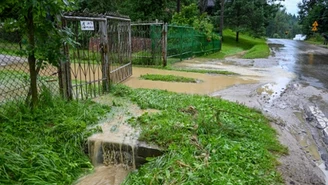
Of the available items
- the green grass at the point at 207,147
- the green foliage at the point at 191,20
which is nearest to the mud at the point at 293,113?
the green grass at the point at 207,147

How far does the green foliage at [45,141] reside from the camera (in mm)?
3188

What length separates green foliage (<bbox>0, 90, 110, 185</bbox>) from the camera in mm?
3188

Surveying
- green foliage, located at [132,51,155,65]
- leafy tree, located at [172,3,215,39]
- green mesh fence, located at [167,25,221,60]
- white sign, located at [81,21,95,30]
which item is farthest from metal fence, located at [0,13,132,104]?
leafy tree, located at [172,3,215,39]

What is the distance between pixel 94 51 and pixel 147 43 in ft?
17.6

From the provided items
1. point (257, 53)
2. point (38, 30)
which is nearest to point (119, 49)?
point (38, 30)

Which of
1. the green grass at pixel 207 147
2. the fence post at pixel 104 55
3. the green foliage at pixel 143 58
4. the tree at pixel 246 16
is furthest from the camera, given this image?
the tree at pixel 246 16

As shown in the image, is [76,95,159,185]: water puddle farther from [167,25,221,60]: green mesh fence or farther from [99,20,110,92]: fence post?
[167,25,221,60]: green mesh fence

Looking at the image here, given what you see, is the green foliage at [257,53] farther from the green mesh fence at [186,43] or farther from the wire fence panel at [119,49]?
the wire fence panel at [119,49]

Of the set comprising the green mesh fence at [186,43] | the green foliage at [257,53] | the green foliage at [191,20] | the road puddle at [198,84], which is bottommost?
the road puddle at [198,84]

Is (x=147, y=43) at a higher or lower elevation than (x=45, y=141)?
higher

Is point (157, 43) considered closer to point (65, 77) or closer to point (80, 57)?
point (80, 57)

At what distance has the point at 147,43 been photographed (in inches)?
471

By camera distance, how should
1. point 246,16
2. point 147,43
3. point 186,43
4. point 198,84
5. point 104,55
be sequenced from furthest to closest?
point 246,16, point 186,43, point 147,43, point 198,84, point 104,55

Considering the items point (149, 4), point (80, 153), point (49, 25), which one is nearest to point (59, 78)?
point (49, 25)
